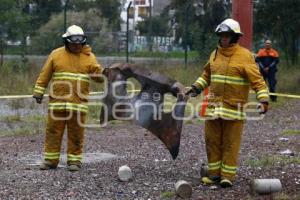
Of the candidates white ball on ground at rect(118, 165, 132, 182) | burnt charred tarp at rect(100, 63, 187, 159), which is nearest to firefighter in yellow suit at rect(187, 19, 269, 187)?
burnt charred tarp at rect(100, 63, 187, 159)

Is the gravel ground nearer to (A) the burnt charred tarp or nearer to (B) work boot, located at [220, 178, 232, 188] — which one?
(B) work boot, located at [220, 178, 232, 188]

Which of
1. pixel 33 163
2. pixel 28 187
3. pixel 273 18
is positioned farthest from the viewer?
pixel 273 18

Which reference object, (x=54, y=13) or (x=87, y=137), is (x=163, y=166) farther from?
(x=54, y=13)

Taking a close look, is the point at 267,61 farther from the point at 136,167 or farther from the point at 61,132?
the point at 61,132

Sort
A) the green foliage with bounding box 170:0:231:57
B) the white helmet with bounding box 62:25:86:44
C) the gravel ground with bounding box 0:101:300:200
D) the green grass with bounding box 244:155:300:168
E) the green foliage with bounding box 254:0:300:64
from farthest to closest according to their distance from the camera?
the green foliage with bounding box 170:0:231:57, the green foliage with bounding box 254:0:300:64, the green grass with bounding box 244:155:300:168, the white helmet with bounding box 62:25:86:44, the gravel ground with bounding box 0:101:300:200

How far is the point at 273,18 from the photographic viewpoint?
25469 millimetres

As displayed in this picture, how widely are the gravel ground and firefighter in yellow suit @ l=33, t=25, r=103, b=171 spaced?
289 millimetres

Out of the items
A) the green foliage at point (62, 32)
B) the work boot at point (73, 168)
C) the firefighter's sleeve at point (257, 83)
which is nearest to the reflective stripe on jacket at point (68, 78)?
the work boot at point (73, 168)

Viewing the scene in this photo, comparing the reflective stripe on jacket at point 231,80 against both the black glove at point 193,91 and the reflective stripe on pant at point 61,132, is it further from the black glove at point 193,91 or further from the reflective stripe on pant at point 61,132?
the reflective stripe on pant at point 61,132

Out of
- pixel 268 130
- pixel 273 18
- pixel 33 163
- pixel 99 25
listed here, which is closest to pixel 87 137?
pixel 33 163

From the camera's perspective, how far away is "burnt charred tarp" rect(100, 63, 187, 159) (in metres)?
8.12

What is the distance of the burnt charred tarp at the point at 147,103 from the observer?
812 centimetres

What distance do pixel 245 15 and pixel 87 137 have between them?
429 cm

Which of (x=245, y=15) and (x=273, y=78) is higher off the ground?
(x=245, y=15)
